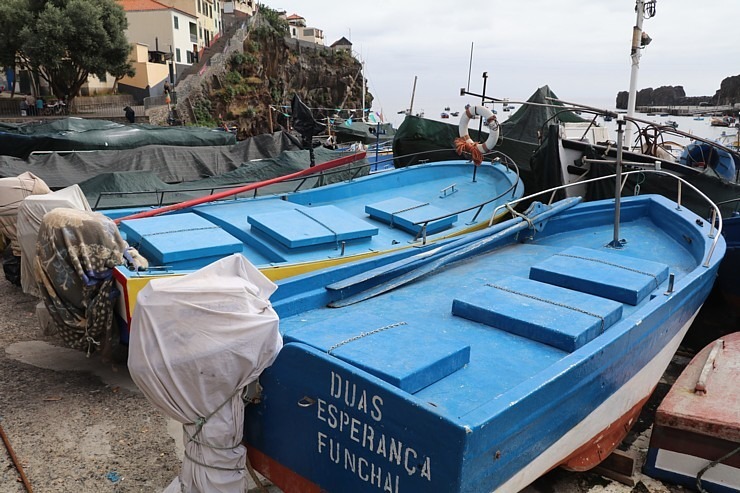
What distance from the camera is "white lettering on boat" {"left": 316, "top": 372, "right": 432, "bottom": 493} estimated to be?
9.49 feet

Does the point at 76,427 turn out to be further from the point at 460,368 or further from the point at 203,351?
the point at 460,368

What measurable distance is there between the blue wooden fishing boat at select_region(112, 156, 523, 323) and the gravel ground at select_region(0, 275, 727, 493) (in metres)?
0.94

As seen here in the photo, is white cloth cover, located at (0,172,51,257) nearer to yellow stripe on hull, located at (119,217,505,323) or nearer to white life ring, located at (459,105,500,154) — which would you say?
yellow stripe on hull, located at (119,217,505,323)

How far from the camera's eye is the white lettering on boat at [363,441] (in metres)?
2.89

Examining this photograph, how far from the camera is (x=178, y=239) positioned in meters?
5.84

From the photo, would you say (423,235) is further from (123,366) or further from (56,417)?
(56,417)

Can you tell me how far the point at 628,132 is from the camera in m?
9.78

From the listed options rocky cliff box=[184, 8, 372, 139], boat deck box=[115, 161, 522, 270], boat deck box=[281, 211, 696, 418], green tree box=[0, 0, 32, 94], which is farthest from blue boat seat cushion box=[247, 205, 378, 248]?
green tree box=[0, 0, 32, 94]

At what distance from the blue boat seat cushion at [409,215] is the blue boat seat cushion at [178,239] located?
6.86 feet

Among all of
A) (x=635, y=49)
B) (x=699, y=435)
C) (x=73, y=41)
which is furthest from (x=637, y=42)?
(x=73, y=41)

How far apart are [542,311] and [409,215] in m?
3.35

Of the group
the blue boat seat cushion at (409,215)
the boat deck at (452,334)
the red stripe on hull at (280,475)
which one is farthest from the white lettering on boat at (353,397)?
the blue boat seat cushion at (409,215)

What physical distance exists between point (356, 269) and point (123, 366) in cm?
Answer: 297

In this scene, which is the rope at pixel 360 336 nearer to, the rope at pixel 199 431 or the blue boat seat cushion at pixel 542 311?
the rope at pixel 199 431
